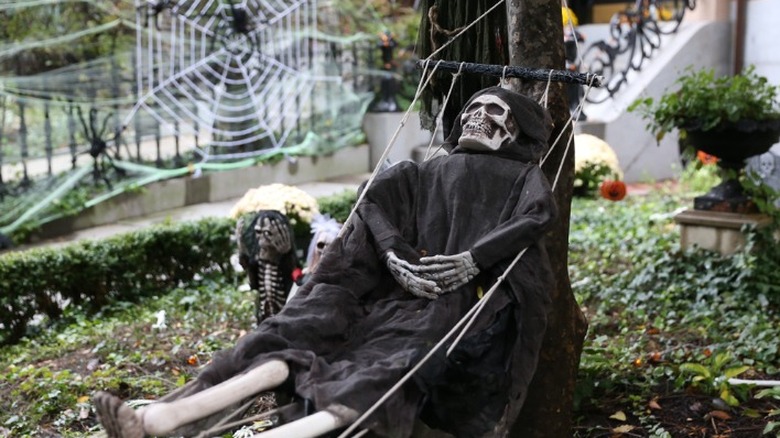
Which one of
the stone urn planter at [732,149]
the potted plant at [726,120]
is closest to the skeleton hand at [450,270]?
the potted plant at [726,120]

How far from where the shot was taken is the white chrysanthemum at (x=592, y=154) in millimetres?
11391

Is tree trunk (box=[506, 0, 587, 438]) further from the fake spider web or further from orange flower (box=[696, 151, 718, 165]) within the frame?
the fake spider web

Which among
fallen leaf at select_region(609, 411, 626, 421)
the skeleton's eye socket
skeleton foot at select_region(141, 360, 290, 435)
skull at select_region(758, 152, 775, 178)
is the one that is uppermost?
the skeleton's eye socket

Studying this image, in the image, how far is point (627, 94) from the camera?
13688 mm

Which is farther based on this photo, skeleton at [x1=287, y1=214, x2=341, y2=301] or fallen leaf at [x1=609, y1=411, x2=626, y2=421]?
skeleton at [x1=287, y1=214, x2=341, y2=301]

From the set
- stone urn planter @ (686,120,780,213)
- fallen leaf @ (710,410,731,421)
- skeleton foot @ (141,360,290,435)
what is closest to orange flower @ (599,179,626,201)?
stone urn planter @ (686,120,780,213)

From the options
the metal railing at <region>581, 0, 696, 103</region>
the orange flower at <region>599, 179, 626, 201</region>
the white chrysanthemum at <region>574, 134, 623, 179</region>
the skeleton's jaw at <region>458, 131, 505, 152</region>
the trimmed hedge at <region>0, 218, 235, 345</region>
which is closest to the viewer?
the skeleton's jaw at <region>458, 131, 505, 152</region>

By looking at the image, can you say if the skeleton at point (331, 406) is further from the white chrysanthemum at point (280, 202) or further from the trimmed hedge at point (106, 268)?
the trimmed hedge at point (106, 268)

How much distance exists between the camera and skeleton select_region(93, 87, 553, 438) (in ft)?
9.85

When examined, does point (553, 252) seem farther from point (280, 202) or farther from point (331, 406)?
point (280, 202)

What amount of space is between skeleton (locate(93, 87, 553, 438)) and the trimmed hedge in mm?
4609

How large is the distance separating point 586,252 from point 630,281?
1239 millimetres

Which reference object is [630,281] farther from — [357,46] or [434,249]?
[357,46]

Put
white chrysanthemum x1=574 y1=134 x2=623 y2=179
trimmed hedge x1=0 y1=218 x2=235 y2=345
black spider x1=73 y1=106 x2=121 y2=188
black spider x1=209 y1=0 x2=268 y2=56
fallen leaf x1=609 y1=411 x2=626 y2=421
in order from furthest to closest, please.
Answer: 1. black spider x1=209 y1=0 x2=268 y2=56
2. white chrysanthemum x1=574 y1=134 x2=623 y2=179
3. black spider x1=73 y1=106 x2=121 y2=188
4. trimmed hedge x1=0 y1=218 x2=235 y2=345
5. fallen leaf x1=609 y1=411 x2=626 y2=421
